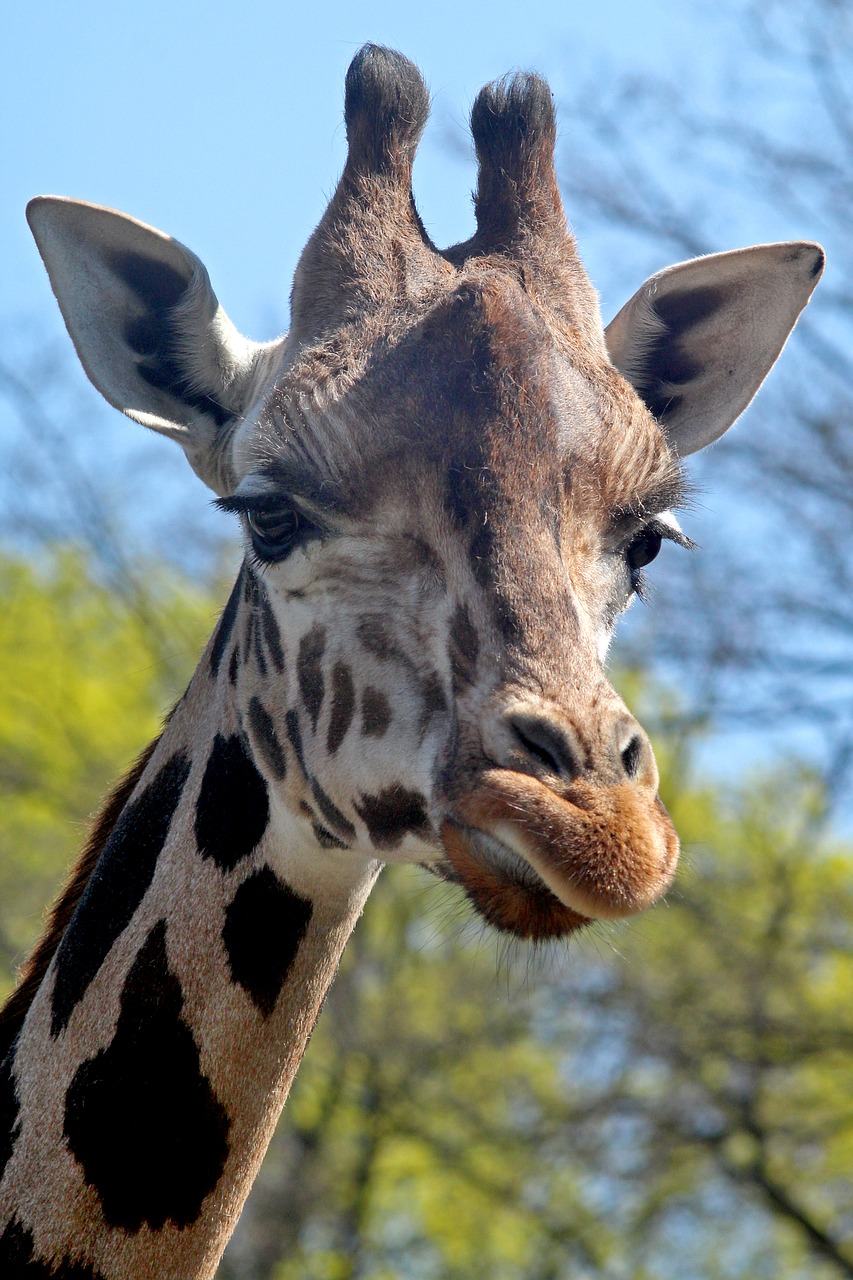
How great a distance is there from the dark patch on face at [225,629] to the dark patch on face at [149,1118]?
0.98 m

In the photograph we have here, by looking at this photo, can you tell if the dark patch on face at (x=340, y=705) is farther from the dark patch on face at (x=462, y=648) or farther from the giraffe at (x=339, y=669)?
the dark patch on face at (x=462, y=648)

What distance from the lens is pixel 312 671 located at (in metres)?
3.72

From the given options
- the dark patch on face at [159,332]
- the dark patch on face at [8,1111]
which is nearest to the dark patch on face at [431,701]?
the dark patch on face at [159,332]

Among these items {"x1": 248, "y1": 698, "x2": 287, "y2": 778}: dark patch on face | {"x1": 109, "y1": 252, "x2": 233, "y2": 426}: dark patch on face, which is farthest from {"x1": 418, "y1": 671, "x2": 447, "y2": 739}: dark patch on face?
{"x1": 109, "y1": 252, "x2": 233, "y2": 426}: dark patch on face

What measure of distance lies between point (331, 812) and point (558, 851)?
1022 millimetres

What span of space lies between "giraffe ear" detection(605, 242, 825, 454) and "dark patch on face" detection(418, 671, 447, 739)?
158 cm

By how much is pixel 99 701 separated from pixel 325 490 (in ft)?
75.2

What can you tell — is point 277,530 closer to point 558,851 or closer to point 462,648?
point 462,648

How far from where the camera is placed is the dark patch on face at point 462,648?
10.5 feet

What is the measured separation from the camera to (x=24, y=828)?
22.5 m

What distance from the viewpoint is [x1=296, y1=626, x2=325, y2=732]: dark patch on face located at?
369 cm

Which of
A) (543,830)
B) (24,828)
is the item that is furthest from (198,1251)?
(24,828)

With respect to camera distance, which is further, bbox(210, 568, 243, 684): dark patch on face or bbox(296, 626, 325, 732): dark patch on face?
bbox(210, 568, 243, 684): dark patch on face

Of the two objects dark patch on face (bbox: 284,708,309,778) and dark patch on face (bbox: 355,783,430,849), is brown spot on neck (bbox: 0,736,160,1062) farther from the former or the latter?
dark patch on face (bbox: 355,783,430,849)
